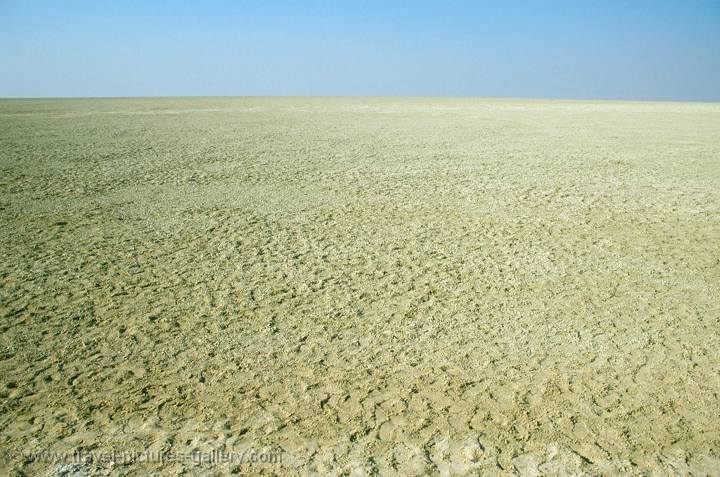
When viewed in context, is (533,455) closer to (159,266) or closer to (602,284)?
(602,284)

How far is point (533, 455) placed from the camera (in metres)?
1.54

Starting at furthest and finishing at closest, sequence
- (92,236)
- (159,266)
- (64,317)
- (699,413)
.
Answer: (92,236)
(159,266)
(64,317)
(699,413)

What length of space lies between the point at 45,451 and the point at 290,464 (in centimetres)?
70

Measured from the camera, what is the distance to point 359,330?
2270mm

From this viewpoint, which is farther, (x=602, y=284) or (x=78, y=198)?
(x=78, y=198)

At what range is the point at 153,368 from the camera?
1.97 meters

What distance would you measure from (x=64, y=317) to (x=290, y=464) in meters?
1.40

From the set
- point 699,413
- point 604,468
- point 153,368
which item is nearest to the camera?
point 604,468

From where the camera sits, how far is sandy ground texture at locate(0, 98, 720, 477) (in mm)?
1581

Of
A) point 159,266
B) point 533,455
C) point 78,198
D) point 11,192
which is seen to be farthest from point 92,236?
point 533,455

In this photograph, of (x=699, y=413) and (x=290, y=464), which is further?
(x=699, y=413)

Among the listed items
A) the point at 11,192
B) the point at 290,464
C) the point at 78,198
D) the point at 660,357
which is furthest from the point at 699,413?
the point at 11,192

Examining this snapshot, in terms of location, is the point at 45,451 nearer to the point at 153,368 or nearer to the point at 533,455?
the point at 153,368

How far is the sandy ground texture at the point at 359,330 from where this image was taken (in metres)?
1.58
